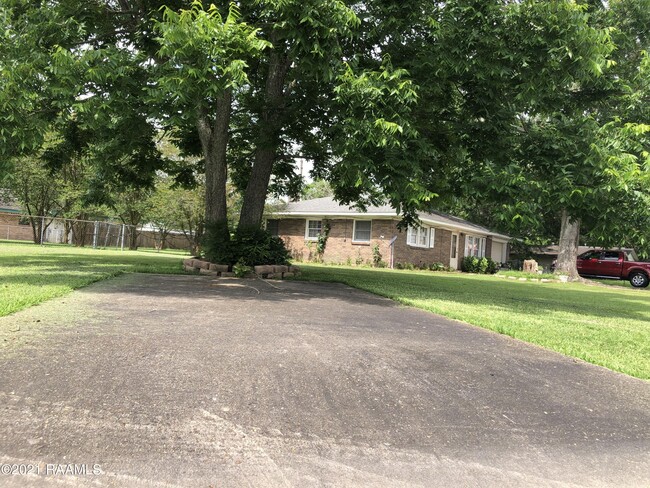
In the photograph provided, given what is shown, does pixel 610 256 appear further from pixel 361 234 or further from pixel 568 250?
pixel 361 234

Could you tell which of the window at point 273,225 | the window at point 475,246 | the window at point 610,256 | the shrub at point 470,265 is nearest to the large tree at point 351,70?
the window at point 273,225

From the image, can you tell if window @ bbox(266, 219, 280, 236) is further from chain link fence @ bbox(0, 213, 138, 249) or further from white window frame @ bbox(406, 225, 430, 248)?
chain link fence @ bbox(0, 213, 138, 249)

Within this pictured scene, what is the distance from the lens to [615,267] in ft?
91.4

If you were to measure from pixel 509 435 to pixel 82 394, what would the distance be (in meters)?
2.94

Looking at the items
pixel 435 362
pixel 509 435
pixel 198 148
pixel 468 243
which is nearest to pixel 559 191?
pixel 435 362

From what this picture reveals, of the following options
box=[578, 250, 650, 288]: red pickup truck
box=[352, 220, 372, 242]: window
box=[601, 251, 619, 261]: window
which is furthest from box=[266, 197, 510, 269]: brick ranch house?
box=[601, 251, 619, 261]: window

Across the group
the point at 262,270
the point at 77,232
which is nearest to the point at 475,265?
the point at 262,270

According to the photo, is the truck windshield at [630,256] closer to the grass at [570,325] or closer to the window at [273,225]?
the grass at [570,325]

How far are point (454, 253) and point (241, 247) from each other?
1995cm

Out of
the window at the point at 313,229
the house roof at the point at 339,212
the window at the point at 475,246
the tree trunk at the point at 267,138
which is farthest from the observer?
the window at the point at 475,246

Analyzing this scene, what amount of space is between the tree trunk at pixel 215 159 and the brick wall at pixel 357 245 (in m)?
12.1

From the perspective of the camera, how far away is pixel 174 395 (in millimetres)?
3371

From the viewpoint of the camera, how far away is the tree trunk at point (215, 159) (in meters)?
12.7

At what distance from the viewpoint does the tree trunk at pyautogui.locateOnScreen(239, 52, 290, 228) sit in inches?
444
